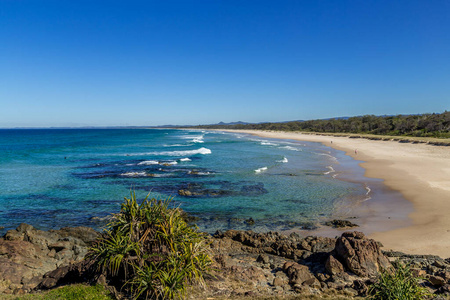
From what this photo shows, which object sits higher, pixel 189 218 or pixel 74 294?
pixel 74 294

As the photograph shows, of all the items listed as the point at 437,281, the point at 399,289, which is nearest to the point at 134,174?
the point at 437,281

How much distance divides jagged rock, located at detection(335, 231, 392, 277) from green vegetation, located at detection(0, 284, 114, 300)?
714 centimetres

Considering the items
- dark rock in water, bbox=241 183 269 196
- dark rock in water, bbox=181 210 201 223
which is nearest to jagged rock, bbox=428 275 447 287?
dark rock in water, bbox=181 210 201 223

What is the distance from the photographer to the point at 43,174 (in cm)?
3291

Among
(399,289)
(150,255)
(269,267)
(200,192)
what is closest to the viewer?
(399,289)

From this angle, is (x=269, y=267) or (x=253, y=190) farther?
(x=253, y=190)

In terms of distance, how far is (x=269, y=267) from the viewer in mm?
10383

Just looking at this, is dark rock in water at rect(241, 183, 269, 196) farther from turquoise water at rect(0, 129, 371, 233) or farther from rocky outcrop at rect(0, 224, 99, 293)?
rocky outcrop at rect(0, 224, 99, 293)

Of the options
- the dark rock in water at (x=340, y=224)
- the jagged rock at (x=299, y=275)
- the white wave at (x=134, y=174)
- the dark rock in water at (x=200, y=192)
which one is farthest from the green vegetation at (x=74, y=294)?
the white wave at (x=134, y=174)

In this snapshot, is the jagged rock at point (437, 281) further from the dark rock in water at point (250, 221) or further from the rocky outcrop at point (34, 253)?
the rocky outcrop at point (34, 253)

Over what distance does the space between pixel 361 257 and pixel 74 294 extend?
842 cm

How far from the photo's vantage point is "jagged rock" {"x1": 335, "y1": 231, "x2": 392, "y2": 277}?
9.25m

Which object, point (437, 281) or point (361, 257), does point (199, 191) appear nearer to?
point (361, 257)

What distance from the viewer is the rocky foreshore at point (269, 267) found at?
8.52 metres
